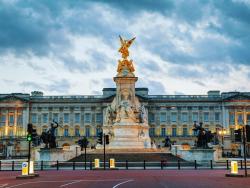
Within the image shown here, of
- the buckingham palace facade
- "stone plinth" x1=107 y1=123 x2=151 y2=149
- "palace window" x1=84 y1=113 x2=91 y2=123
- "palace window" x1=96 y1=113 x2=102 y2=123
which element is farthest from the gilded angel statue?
"palace window" x1=84 y1=113 x2=91 y2=123

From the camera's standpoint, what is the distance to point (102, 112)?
5162 inches

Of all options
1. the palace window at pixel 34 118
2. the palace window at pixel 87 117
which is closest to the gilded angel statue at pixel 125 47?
the palace window at pixel 87 117

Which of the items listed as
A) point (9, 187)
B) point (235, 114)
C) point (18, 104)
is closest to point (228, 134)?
point (235, 114)

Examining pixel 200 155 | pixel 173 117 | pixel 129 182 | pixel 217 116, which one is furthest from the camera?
pixel 173 117

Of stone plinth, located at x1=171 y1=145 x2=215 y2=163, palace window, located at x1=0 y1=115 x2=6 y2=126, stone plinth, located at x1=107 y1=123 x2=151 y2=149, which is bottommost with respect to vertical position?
stone plinth, located at x1=171 y1=145 x2=215 y2=163

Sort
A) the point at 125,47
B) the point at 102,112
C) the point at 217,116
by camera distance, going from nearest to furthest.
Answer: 1. the point at 125,47
2. the point at 102,112
3. the point at 217,116

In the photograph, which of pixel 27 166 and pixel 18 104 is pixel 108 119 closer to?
pixel 27 166

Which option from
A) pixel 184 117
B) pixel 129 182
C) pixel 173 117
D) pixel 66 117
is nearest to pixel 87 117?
pixel 66 117

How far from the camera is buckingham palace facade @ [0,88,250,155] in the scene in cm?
12988

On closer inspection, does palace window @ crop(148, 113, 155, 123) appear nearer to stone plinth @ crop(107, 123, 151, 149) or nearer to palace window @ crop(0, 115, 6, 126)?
palace window @ crop(0, 115, 6, 126)

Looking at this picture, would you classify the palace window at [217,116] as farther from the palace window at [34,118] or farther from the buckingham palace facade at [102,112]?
the palace window at [34,118]

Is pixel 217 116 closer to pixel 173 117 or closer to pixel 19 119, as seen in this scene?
pixel 173 117

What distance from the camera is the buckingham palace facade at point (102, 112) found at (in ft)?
426

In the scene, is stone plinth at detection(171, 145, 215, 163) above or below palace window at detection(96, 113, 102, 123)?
below
